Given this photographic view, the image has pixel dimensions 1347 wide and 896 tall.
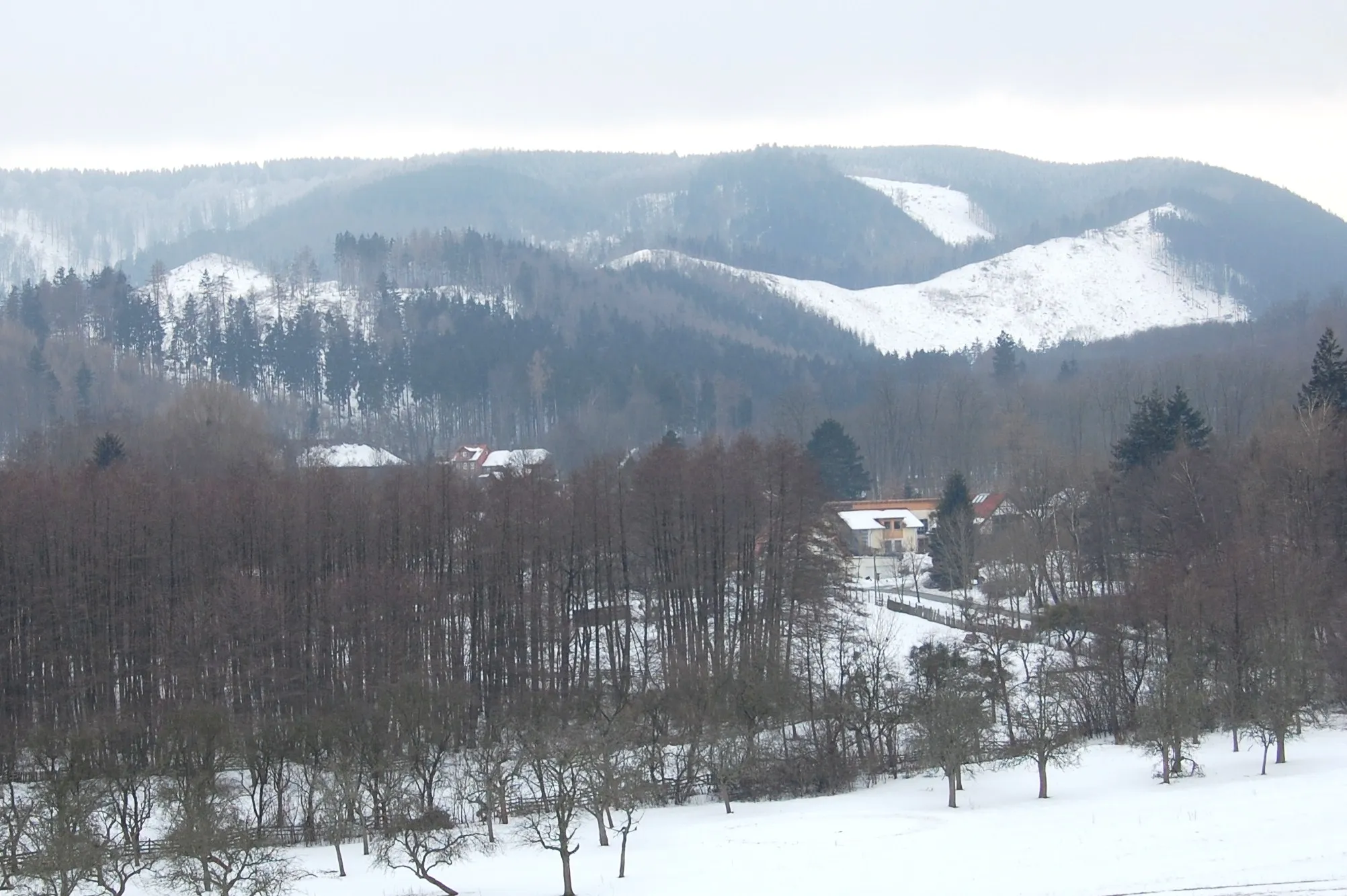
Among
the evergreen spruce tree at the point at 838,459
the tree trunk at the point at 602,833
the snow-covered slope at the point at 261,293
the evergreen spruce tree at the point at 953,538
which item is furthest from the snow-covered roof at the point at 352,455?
the tree trunk at the point at 602,833

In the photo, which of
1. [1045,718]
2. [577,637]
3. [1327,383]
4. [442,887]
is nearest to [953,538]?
[1327,383]

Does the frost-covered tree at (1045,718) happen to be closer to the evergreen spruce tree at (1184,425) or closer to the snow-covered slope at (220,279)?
the evergreen spruce tree at (1184,425)

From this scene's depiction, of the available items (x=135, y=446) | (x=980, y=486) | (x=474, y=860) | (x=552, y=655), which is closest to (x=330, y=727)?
(x=474, y=860)

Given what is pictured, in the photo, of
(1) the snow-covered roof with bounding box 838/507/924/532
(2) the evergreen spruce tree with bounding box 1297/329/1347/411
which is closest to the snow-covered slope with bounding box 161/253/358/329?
(1) the snow-covered roof with bounding box 838/507/924/532

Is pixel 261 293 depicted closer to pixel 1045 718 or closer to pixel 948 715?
pixel 948 715

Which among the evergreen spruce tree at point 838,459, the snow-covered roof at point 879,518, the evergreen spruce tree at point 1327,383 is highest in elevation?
the evergreen spruce tree at point 1327,383
